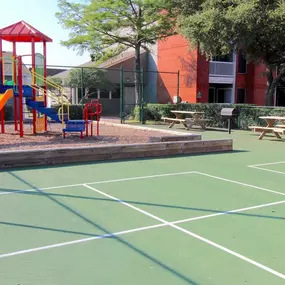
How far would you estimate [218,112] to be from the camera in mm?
20234

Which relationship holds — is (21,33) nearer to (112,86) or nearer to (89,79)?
(89,79)

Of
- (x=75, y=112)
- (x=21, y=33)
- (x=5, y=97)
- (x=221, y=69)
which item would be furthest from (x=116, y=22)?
(x=5, y=97)

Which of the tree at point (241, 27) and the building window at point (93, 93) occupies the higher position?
the tree at point (241, 27)

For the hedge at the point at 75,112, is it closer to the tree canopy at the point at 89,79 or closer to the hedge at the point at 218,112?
the hedge at the point at 218,112

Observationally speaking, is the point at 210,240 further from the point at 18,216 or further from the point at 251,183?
the point at 251,183

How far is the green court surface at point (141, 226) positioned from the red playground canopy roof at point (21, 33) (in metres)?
6.79

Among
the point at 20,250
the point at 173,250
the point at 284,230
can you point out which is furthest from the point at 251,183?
the point at 20,250

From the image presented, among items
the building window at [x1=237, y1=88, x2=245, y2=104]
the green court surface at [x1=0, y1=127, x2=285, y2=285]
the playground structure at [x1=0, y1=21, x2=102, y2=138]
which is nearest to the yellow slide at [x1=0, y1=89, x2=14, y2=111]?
the playground structure at [x1=0, y1=21, x2=102, y2=138]

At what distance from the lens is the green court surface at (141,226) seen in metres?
3.71

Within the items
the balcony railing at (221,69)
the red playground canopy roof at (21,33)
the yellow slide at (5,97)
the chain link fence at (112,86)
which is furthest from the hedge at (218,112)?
the yellow slide at (5,97)

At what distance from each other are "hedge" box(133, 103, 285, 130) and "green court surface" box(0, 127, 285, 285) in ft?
32.4

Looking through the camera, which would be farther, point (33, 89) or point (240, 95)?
point (240, 95)

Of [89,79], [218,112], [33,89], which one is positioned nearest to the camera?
[33,89]

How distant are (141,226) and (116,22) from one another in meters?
21.1
